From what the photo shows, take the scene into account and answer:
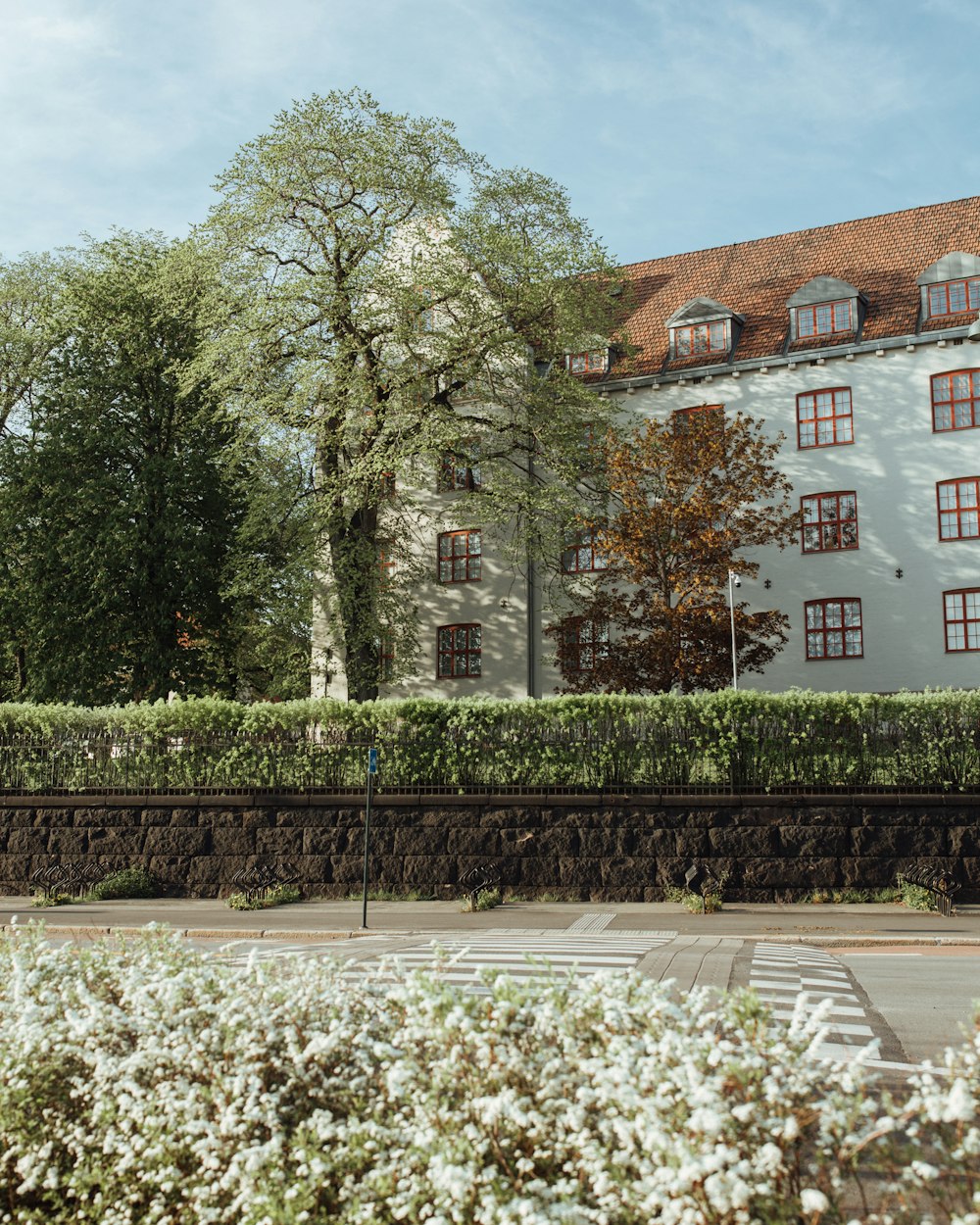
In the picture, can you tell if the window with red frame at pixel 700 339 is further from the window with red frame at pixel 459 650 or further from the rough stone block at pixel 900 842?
the rough stone block at pixel 900 842

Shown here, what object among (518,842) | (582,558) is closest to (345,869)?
(518,842)

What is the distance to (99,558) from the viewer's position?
1400 inches

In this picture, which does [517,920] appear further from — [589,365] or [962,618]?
[589,365]

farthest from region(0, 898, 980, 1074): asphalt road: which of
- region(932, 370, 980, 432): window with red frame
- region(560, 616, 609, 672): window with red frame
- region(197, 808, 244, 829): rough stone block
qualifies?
region(932, 370, 980, 432): window with red frame

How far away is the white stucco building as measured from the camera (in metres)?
34.7

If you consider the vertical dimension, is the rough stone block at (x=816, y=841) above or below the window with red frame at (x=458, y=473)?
below

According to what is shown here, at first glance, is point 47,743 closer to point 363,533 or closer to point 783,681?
point 363,533

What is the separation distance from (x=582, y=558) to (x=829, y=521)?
8.21 metres

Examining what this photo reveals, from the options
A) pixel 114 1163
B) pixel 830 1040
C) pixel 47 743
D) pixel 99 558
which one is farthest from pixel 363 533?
pixel 114 1163

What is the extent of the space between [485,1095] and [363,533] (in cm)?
3068

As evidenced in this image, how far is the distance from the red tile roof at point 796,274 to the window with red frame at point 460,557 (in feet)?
24.9

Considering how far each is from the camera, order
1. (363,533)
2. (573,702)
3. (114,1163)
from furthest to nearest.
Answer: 1. (363,533)
2. (573,702)
3. (114,1163)

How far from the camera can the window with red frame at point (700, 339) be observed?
127 feet

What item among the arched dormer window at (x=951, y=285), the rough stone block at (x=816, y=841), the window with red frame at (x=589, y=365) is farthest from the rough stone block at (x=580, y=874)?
the arched dormer window at (x=951, y=285)
